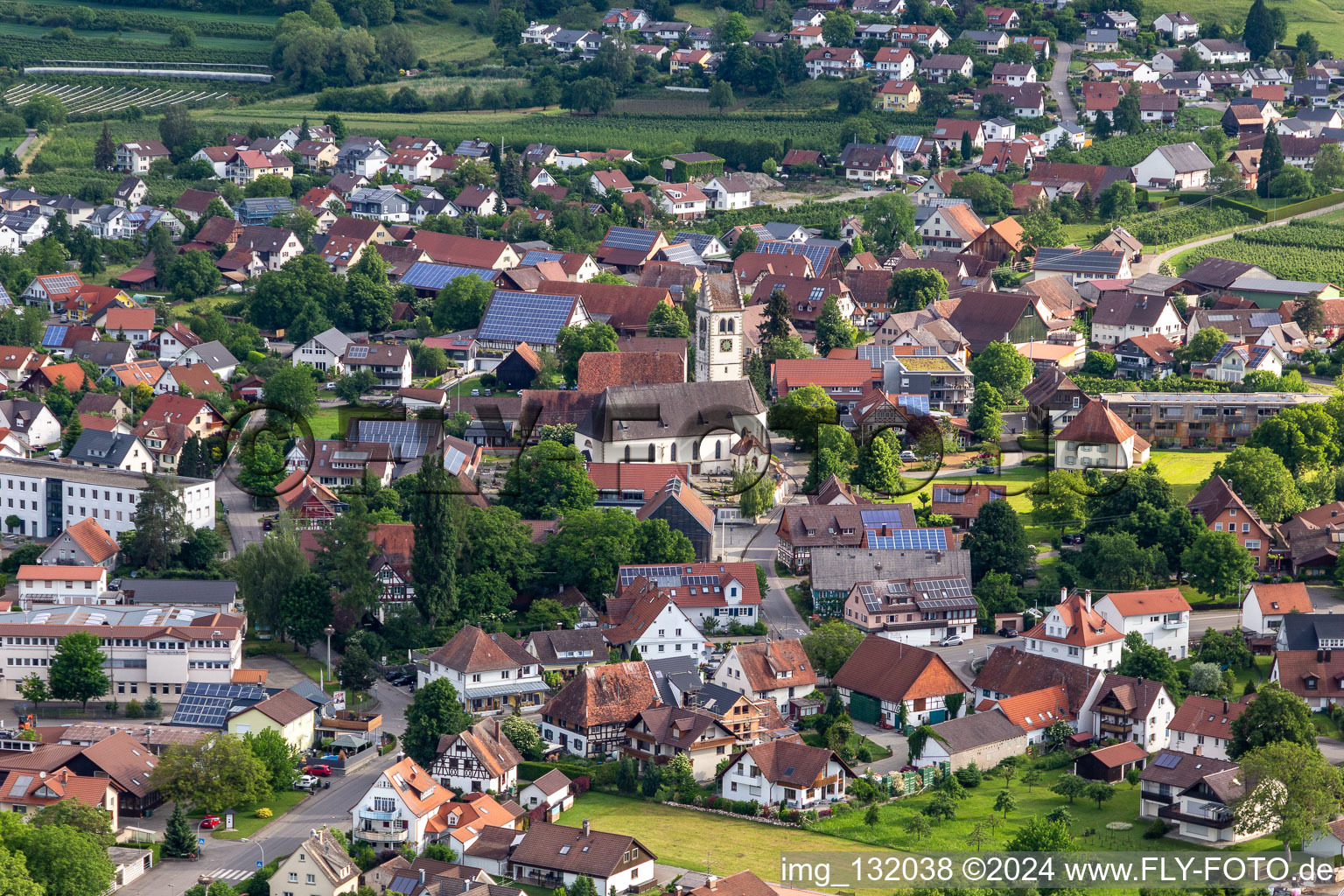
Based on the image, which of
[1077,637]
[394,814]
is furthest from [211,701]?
[1077,637]

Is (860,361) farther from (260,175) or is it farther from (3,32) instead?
(3,32)

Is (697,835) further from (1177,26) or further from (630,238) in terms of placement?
(1177,26)

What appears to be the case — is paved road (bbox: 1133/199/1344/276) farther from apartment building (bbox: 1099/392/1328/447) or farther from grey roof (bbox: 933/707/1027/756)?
grey roof (bbox: 933/707/1027/756)

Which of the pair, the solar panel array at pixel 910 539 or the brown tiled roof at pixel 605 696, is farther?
the solar panel array at pixel 910 539

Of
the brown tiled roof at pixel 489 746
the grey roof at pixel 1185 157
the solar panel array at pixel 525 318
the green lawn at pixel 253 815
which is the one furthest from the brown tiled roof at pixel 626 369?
the grey roof at pixel 1185 157

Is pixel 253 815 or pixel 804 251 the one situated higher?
pixel 804 251

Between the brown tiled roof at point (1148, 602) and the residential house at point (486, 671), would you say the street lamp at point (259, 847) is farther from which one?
the brown tiled roof at point (1148, 602)

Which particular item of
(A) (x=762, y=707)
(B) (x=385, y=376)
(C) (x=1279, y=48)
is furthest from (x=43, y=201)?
(C) (x=1279, y=48)
